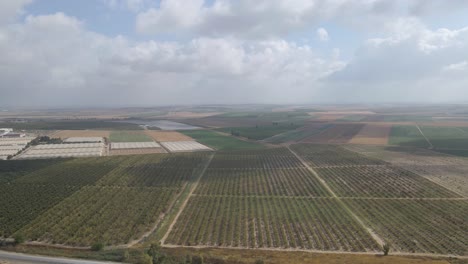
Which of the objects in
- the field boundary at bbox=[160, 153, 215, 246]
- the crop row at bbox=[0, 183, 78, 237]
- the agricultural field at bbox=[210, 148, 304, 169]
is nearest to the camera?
the field boundary at bbox=[160, 153, 215, 246]

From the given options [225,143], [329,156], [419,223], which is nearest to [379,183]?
[419,223]

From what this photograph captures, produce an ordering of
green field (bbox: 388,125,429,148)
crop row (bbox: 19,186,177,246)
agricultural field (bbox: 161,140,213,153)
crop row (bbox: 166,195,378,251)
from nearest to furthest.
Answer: crop row (bbox: 166,195,378,251), crop row (bbox: 19,186,177,246), agricultural field (bbox: 161,140,213,153), green field (bbox: 388,125,429,148)

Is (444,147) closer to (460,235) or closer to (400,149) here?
(400,149)

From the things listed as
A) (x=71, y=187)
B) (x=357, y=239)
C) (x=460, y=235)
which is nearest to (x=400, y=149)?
(x=460, y=235)

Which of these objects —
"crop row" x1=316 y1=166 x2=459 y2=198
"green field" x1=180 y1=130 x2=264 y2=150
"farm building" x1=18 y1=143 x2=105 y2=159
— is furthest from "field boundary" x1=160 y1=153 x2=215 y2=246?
"farm building" x1=18 y1=143 x2=105 y2=159

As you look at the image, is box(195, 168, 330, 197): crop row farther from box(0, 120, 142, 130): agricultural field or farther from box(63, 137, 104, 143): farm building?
box(0, 120, 142, 130): agricultural field

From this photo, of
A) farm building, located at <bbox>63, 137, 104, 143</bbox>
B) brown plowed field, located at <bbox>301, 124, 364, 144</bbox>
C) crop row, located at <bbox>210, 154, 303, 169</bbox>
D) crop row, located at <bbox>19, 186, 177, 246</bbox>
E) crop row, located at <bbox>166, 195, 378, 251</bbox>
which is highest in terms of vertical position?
brown plowed field, located at <bbox>301, 124, 364, 144</bbox>

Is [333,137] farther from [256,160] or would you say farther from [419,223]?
[419,223]

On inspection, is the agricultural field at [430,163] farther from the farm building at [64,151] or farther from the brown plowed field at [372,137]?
the farm building at [64,151]
